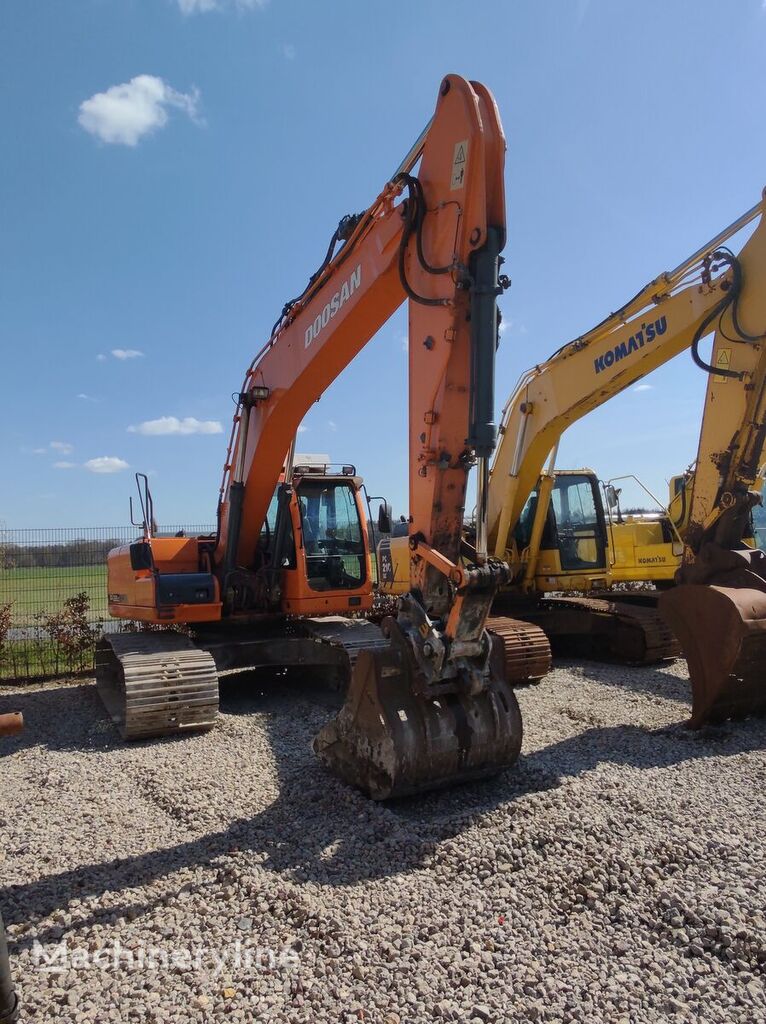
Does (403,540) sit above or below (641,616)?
above

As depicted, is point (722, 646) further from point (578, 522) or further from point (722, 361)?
point (578, 522)

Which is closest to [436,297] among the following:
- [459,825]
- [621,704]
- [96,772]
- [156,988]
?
[459,825]

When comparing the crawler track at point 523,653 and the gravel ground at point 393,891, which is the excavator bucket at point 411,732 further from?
the crawler track at point 523,653

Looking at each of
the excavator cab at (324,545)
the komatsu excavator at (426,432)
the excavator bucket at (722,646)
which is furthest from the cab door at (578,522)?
the komatsu excavator at (426,432)

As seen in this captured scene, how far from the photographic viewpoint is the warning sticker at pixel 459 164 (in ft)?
14.9

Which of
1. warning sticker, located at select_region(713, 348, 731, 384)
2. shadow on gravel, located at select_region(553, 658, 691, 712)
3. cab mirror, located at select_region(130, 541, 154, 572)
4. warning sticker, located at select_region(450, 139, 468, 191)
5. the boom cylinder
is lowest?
shadow on gravel, located at select_region(553, 658, 691, 712)

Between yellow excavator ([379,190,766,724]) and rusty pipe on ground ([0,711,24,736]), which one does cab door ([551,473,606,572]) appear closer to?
yellow excavator ([379,190,766,724])

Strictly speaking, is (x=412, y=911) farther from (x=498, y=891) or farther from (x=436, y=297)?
(x=436, y=297)

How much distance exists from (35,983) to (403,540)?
8204mm

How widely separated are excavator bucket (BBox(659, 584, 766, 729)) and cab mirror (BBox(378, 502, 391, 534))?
2731 millimetres

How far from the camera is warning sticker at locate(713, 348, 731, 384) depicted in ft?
22.4

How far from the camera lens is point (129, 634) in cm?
849

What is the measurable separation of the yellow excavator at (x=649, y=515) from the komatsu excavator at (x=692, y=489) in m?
0.01

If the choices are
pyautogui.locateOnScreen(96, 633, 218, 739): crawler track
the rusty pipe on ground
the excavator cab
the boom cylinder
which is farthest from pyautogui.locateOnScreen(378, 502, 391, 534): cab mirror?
the rusty pipe on ground
